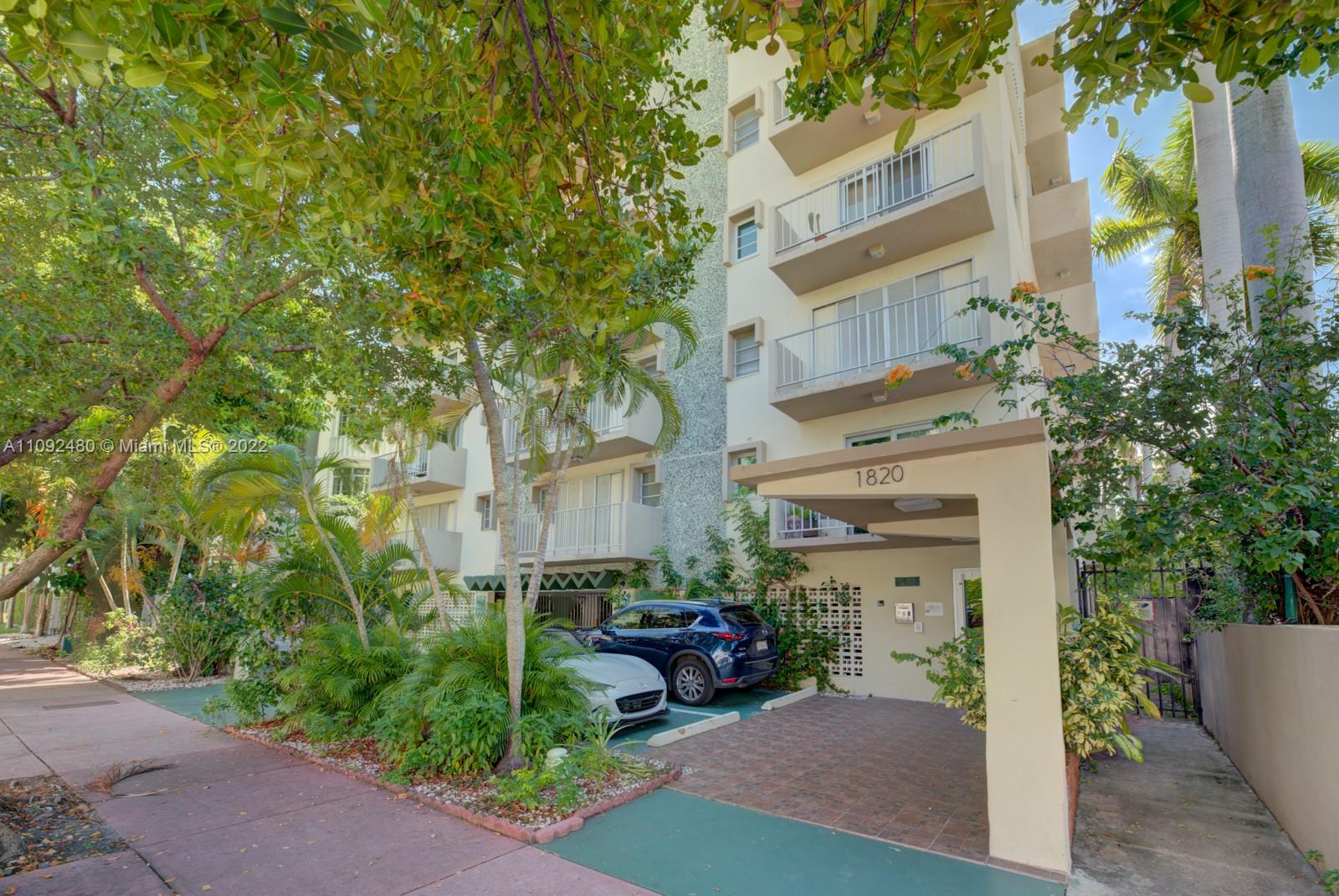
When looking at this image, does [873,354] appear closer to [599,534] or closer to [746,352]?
[746,352]

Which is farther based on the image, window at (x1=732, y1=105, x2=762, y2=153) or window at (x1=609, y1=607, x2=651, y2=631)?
window at (x1=732, y1=105, x2=762, y2=153)

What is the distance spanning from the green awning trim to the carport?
11164 mm

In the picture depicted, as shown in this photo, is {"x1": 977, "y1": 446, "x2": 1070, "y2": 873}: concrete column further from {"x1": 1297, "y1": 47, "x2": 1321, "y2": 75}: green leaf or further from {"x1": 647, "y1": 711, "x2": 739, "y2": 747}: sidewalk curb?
{"x1": 647, "y1": 711, "x2": 739, "y2": 747}: sidewalk curb

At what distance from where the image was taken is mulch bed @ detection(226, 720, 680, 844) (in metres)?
5.33

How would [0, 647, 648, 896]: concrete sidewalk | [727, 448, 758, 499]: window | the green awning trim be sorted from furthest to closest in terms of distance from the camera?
the green awning trim, [727, 448, 758, 499]: window, [0, 647, 648, 896]: concrete sidewalk

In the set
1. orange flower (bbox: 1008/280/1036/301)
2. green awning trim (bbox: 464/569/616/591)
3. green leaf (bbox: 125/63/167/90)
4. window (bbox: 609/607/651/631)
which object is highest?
orange flower (bbox: 1008/280/1036/301)

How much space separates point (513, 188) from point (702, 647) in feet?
27.2

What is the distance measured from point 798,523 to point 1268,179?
318 inches

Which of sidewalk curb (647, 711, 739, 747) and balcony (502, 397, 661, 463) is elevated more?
balcony (502, 397, 661, 463)

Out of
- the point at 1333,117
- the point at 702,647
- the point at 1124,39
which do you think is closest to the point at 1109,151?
the point at 1333,117

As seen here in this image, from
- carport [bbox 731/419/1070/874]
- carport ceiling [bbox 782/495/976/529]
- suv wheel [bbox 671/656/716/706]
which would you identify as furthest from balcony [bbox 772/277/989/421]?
carport [bbox 731/419/1070/874]

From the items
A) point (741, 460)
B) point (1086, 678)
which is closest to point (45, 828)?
point (1086, 678)

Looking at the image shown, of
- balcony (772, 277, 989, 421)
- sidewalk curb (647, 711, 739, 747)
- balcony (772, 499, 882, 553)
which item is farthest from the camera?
balcony (772, 499, 882, 553)

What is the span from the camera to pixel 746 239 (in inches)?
618
